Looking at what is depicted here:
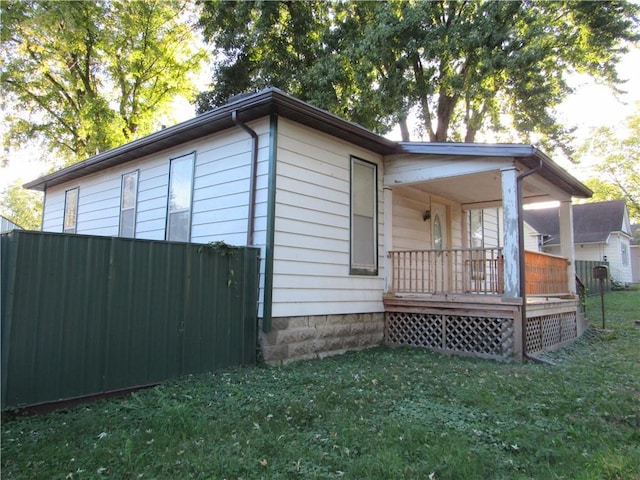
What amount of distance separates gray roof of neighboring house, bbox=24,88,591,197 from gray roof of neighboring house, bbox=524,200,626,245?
18.3 metres

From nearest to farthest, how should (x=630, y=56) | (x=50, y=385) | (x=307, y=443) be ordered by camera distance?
(x=307, y=443)
(x=50, y=385)
(x=630, y=56)

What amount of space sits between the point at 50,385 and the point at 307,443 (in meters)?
2.45

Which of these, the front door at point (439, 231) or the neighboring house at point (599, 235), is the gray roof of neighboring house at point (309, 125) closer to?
the front door at point (439, 231)

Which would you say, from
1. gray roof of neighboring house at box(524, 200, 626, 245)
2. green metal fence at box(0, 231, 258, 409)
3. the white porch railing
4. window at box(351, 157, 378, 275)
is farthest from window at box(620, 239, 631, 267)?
green metal fence at box(0, 231, 258, 409)

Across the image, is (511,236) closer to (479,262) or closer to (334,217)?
(479,262)

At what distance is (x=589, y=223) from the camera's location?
25.3 meters

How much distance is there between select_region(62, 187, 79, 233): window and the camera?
10.8 meters

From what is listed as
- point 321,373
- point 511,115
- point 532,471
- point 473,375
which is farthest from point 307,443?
point 511,115

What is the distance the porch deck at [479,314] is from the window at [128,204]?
5.36 meters

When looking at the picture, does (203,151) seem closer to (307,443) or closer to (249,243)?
→ (249,243)

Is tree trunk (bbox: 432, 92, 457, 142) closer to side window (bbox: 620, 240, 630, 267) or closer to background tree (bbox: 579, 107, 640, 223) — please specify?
side window (bbox: 620, 240, 630, 267)

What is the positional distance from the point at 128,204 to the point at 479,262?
7.00 meters

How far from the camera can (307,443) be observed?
3.25m

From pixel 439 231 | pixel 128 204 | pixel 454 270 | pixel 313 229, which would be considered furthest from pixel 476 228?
pixel 128 204
